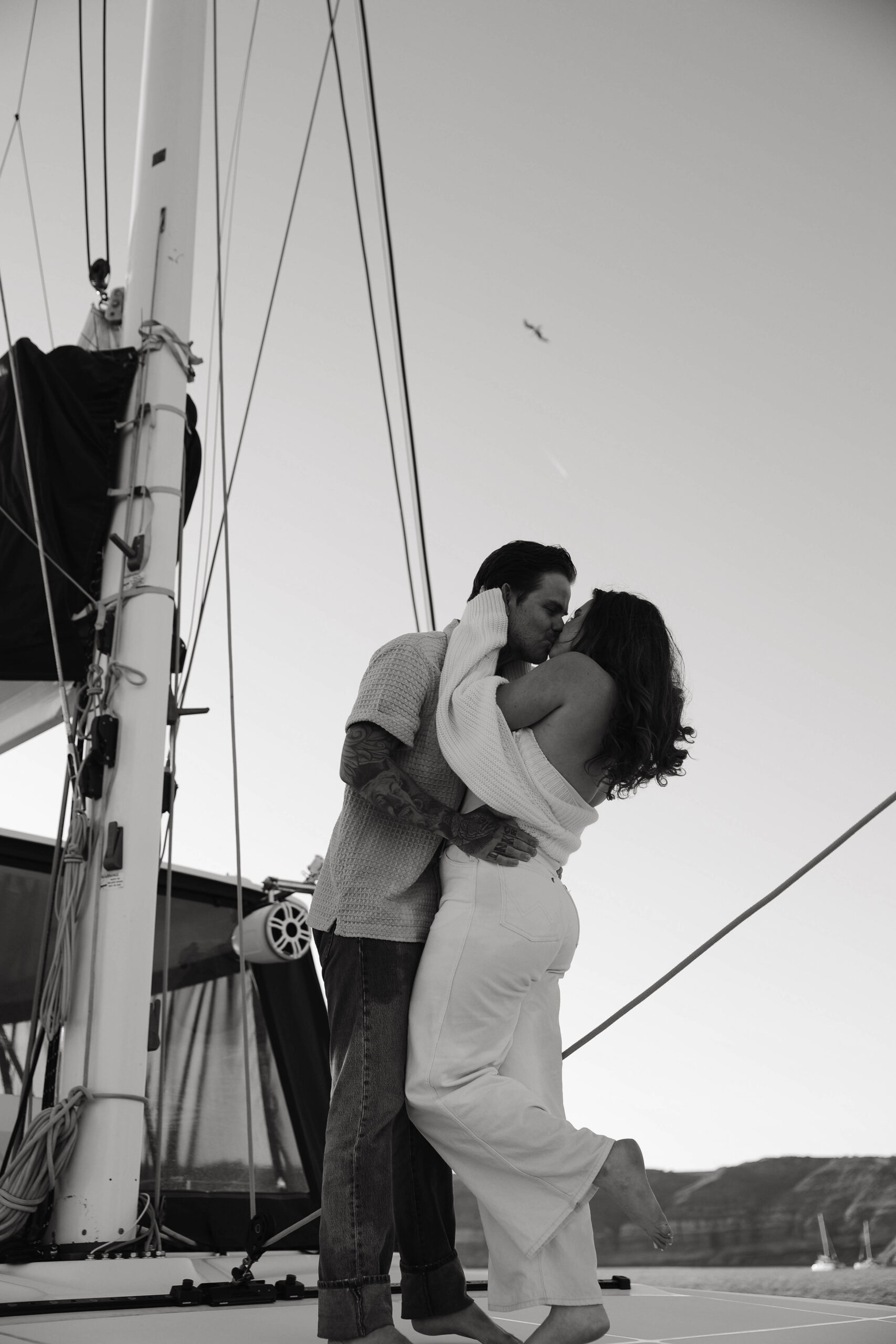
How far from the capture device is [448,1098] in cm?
161

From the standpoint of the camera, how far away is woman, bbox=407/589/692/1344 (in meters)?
1.56

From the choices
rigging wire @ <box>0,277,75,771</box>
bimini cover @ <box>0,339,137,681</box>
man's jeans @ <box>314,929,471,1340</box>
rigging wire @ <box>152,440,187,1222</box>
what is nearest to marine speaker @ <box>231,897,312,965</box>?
rigging wire @ <box>152,440,187,1222</box>

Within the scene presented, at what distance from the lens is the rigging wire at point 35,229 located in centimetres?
496

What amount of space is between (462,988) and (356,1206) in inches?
13.3

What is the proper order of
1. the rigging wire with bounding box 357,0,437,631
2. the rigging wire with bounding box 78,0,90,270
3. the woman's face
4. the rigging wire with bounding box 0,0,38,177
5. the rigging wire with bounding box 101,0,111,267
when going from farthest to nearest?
the rigging wire with bounding box 0,0,38,177, the rigging wire with bounding box 78,0,90,270, the rigging wire with bounding box 101,0,111,267, the rigging wire with bounding box 357,0,437,631, the woman's face

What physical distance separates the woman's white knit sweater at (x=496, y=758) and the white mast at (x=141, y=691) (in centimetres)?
124

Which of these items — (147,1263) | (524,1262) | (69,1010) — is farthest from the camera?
(69,1010)

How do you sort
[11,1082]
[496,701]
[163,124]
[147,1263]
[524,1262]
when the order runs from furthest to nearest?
[163,124]
[11,1082]
[147,1263]
[496,701]
[524,1262]

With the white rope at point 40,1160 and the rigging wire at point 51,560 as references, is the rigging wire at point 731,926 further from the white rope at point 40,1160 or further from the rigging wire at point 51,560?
the rigging wire at point 51,560

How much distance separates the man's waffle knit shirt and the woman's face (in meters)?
0.20

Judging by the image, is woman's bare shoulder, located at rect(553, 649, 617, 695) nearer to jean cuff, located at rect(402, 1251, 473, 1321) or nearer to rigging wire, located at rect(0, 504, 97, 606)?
jean cuff, located at rect(402, 1251, 473, 1321)

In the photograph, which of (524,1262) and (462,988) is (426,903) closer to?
(462,988)

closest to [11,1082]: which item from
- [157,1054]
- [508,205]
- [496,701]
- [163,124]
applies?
[157,1054]

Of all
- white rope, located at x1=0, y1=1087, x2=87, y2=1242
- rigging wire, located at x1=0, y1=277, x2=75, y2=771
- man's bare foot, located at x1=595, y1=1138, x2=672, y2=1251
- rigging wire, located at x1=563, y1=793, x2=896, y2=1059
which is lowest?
man's bare foot, located at x1=595, y1=1138, x2=672, y2=1251
